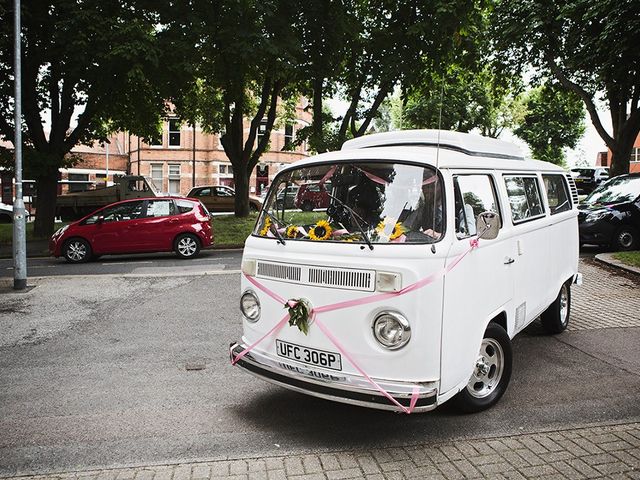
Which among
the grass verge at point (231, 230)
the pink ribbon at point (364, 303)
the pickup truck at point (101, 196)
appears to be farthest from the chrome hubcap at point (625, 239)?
the pickup truck at point (101, 196)

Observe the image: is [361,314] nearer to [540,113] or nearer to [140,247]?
[140,247]

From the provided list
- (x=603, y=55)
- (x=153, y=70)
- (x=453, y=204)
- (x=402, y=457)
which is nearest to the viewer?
(x=402, y=457)

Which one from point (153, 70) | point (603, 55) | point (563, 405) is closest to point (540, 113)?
point (603, 55)

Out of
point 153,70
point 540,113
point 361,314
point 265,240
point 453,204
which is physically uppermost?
point 540,113

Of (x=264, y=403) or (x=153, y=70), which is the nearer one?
(x=264, y=403)

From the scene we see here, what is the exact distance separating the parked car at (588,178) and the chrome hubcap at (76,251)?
28979 mm

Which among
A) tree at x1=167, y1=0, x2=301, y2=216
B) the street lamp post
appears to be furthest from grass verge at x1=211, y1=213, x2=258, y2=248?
the street lamp post

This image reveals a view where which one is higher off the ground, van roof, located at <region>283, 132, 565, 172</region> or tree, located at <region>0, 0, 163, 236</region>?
tree, located at <region>0, 0, 163, 236</region>

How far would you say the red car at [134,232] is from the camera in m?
15.3

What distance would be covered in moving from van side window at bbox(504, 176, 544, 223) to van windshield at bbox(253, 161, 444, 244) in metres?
1.42

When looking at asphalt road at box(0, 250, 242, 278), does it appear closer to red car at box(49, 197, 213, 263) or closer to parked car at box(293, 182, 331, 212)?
red car at box(49, 197, 213, 263)

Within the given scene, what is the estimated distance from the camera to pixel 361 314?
4199 millimetres

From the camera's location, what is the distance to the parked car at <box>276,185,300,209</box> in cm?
523

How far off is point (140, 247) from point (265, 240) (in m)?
11.3
